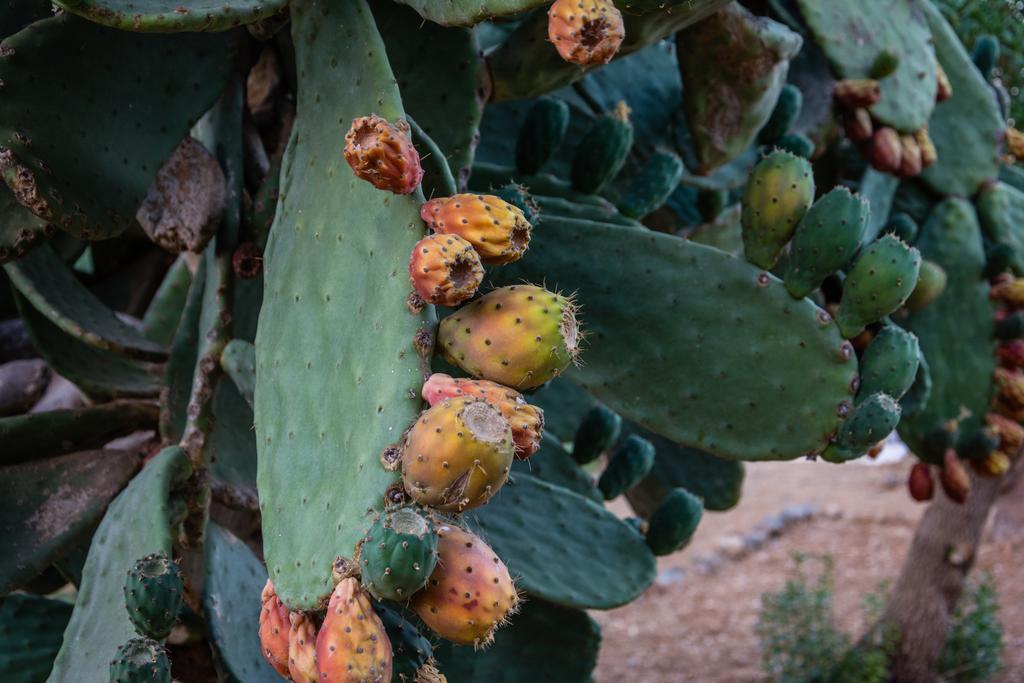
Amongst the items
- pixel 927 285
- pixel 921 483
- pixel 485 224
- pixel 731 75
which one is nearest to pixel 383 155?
pixel 485 224

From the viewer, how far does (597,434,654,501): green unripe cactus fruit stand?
6.74 ft

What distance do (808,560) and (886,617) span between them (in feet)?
6.59

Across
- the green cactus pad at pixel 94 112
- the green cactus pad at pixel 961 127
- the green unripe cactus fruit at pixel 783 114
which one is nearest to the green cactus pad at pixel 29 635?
the green cactus pad at pixel 94 112

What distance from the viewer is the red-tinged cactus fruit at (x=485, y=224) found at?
1.13 m

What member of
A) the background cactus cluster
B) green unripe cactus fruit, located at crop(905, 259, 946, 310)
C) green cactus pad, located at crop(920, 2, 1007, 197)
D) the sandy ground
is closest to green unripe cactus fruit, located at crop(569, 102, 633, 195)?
the background cactus cluster

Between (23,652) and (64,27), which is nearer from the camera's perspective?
(64,27)

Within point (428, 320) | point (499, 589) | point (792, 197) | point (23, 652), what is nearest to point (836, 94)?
point (792, 197)

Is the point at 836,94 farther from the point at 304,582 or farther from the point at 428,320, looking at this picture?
the point at 304,582

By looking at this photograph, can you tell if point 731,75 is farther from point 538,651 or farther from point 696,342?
point 538,651

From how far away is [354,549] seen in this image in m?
1.02

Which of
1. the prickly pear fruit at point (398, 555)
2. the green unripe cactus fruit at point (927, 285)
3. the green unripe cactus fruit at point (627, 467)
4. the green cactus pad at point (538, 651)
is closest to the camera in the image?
the prickly pear fruit at point (398, 555)

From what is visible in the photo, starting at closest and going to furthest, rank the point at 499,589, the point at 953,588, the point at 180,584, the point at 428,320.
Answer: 1. the point at 499,589
2. the point at 428,320
3. the point at 180,584
4. the point at 953,588

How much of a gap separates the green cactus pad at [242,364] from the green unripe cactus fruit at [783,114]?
1.13 metres

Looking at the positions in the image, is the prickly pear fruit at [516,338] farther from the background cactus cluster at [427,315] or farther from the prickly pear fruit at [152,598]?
the prickly pear fruit at [152,598]
